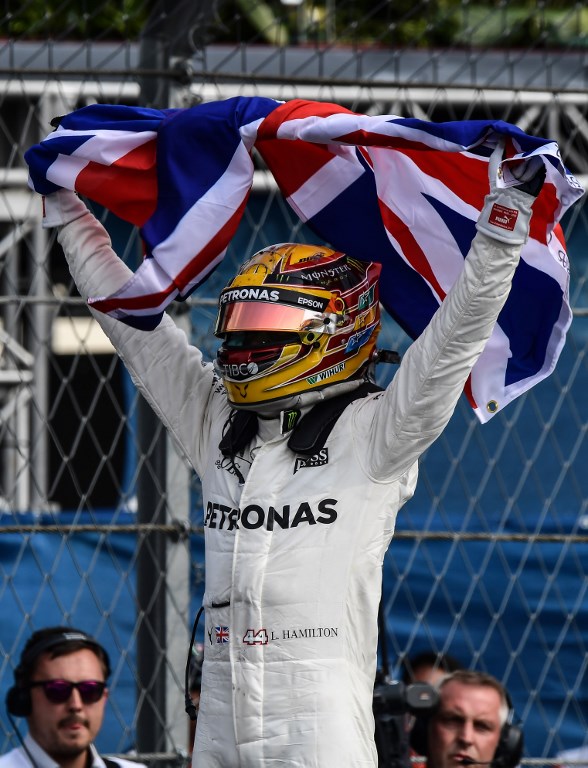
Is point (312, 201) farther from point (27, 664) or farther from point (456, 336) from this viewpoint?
point (27, 664)

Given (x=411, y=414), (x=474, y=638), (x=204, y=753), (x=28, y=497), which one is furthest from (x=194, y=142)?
(x=474, y=638)

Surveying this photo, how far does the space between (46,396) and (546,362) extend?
2.22 meters

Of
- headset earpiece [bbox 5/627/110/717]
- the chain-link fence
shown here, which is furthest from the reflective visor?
headset earpiece [bbox 5/627/110/717]

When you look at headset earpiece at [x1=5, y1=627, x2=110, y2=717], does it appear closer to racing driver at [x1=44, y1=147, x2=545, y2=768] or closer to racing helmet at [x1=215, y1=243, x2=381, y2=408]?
racing driver at [x1=44, y1=147, x2=545, y2=768]

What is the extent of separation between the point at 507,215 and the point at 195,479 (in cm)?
206

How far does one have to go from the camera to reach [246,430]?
355 cm

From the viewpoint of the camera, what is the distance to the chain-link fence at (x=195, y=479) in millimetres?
4711

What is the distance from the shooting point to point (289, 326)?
11.3 ft

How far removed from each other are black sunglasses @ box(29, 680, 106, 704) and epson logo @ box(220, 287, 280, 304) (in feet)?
5.36

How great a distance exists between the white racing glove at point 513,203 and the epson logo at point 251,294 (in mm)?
564

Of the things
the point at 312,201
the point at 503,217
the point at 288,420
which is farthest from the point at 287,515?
the point at 312,201

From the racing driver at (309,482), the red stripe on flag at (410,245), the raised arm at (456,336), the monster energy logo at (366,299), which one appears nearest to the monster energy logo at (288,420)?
the racing driver at (309,482)

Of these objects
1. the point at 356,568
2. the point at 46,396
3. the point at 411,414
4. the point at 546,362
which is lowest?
the point at 356,568

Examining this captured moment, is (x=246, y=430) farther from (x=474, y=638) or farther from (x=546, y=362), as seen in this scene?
(x=474, y=638)
